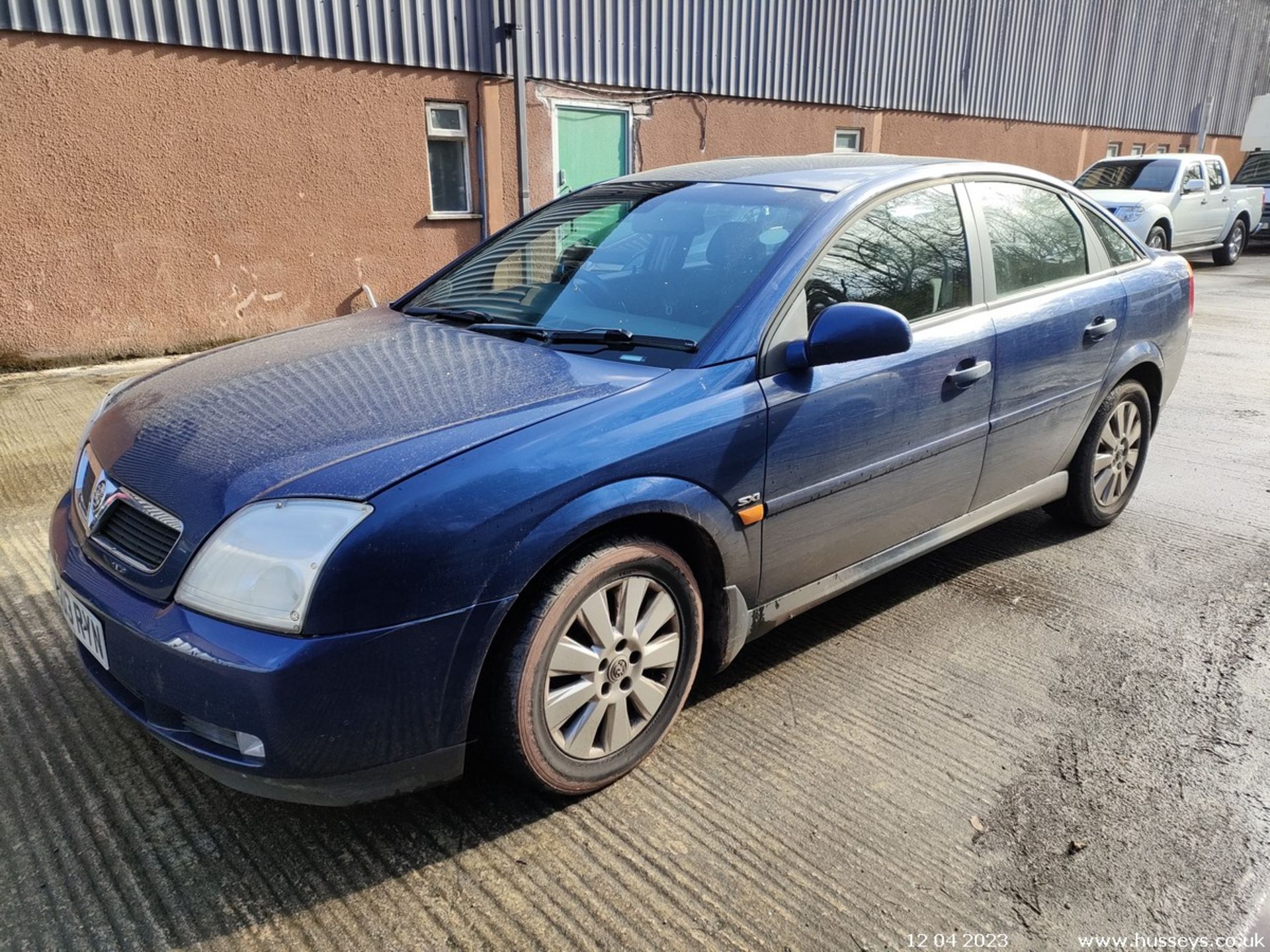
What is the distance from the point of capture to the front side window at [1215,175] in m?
15.1

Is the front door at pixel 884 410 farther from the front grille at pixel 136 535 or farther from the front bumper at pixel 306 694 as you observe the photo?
the front grille at pixel 136 535

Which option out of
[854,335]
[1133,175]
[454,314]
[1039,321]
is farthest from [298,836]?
[1133,175]

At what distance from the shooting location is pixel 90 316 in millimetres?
7879

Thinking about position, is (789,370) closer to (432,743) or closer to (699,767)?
(699,767)

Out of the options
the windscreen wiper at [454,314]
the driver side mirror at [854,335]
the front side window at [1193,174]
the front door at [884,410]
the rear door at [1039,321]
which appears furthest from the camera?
the front side window at [1193,174]

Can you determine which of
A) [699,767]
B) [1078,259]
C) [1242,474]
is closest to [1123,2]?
[1242,474]

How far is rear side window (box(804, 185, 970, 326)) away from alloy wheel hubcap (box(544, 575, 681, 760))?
1034 mm

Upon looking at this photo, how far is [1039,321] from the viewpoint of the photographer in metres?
3.68

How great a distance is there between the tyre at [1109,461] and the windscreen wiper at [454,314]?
2698 mm

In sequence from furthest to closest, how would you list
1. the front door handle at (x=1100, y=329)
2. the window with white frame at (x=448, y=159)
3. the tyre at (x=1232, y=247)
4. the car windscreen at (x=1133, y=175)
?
the tyre at (x=1232, y=247)
the car windscreen at (x=1133, y=175)
the window with white frame at (x=448, y=159)
the front door handle at (x=1100, y=329)

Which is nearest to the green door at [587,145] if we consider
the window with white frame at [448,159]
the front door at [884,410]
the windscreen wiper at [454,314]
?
the window with white frame at [448,159]

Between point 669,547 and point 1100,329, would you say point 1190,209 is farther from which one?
point 669,547

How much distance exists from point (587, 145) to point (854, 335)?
345 inches

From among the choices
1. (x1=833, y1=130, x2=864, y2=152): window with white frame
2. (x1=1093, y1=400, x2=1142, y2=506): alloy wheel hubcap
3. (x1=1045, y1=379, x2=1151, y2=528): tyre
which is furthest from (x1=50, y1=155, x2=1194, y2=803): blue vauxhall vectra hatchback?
(x1=833, y1=130, x2=864, y2=152): window with white frame
